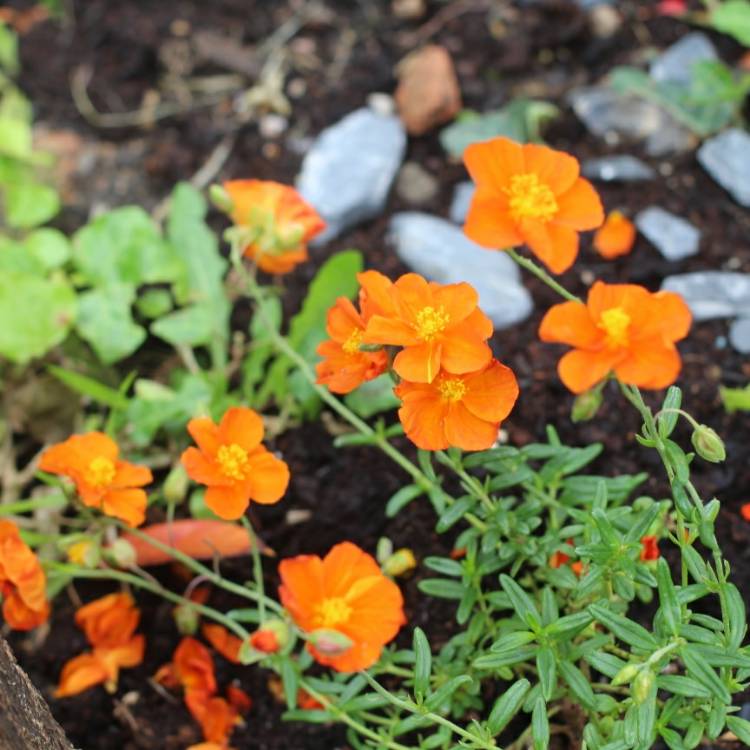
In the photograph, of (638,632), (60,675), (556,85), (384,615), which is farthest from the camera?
(556,85)

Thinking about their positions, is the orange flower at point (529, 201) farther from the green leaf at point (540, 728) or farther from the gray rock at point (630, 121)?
the gray rock at point (630, 121)

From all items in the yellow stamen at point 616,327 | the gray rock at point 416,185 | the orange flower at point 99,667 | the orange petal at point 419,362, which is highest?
the orange petal at point 419,362

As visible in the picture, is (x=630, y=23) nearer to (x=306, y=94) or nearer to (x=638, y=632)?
(x=306, y=94)

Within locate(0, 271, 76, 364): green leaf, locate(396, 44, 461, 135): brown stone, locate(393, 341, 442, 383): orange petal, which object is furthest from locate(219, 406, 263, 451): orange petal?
locate(396, 44, 461, 135): brown stone

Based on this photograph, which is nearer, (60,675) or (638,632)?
(638,632)

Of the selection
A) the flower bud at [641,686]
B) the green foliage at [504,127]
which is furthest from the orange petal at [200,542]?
the green foliage at [504,127]

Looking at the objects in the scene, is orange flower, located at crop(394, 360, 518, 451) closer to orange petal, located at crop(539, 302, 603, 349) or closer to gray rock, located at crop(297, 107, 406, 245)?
orange petal, located at crop(539, 302, 603, 349)

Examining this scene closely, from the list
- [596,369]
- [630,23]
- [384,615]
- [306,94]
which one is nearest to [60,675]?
[384,615]
